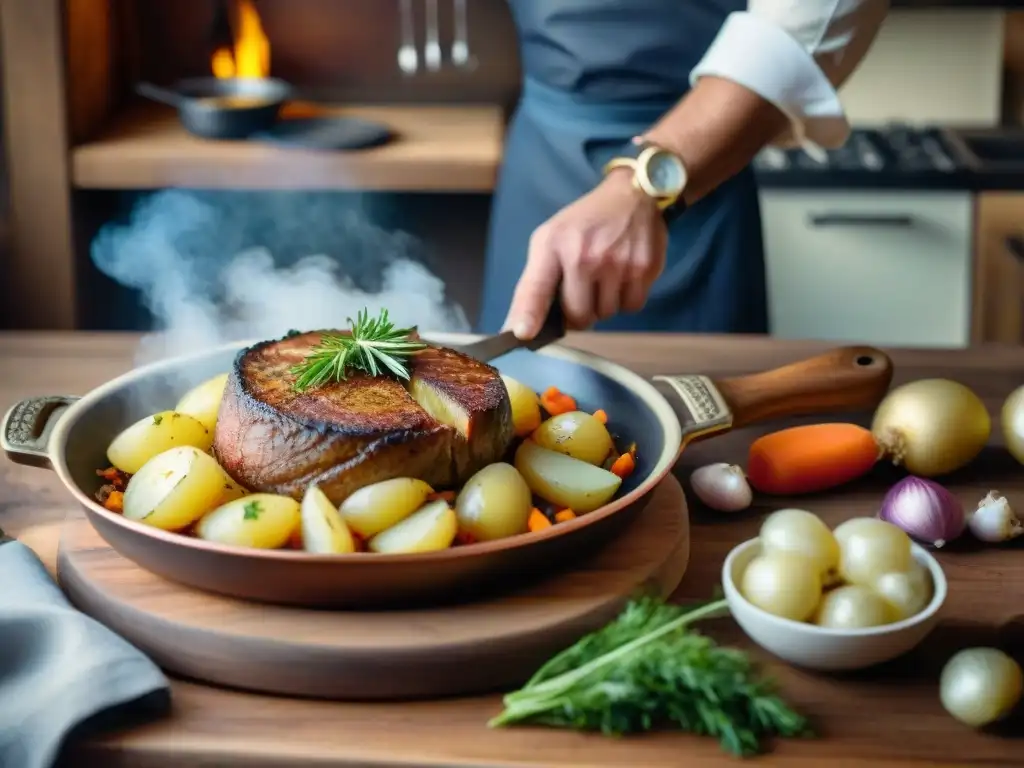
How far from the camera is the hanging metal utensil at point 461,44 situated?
3.60 m

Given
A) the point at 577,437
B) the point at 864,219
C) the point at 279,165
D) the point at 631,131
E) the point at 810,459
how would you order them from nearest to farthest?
the point at 577,437
the point at 810,459
the point at 631,131
the point at 279,165
the point at 864,219

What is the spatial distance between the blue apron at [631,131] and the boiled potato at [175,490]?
128 cm

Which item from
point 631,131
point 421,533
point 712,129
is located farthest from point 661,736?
point 631,131

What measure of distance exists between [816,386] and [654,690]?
0.65 meters

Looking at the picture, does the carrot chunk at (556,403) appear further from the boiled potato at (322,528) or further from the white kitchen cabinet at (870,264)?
the white kitchen cabinet at (870,264)

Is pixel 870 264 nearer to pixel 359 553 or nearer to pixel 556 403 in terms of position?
pixel 556 403

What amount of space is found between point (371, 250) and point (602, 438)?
2337 mm

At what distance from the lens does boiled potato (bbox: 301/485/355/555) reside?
1.08 metres

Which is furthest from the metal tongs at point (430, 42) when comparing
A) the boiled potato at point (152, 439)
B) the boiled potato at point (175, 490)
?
the boiled potato at point (175, 490)

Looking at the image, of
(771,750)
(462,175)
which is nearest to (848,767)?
(771,750)

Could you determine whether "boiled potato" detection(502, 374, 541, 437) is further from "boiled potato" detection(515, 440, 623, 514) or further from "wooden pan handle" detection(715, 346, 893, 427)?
"wooden pan handle" detection(715, 346, 893, 427)

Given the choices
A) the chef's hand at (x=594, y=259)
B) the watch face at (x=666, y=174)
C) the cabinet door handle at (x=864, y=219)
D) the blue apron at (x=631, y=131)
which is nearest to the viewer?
the chef's hand at (x=594, y=259)

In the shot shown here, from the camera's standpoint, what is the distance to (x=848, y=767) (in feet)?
3.19

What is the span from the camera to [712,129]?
186 centimetres
